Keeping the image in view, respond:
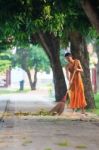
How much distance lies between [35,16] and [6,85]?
190 ft

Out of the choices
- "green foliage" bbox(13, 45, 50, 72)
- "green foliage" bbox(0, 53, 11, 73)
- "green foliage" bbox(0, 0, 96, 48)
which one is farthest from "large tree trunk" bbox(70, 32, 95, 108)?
"green foliage" bbox(13, 45, 50, 72)

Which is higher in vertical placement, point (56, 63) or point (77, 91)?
point (56, 63)

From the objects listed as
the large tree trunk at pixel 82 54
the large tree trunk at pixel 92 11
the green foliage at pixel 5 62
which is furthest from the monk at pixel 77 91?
the green foliage at pixel 5 62

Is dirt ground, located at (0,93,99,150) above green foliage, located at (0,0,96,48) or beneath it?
beneath

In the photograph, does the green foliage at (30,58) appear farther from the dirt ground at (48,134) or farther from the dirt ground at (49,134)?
the dirt ground at (48,134)

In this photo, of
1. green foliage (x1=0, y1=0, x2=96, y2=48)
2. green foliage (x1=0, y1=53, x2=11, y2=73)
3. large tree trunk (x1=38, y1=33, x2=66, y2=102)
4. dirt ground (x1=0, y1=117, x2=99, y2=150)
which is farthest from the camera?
green foliage (x1=0, y1=53, x2=11, y2=73)

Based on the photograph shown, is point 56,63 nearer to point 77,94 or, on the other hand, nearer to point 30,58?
point 77,94

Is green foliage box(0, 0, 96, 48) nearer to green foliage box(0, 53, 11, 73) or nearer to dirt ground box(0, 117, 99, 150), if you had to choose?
dirt ground box(0, 117, 99, 150)

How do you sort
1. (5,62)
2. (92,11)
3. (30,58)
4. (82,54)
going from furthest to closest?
(30,58)
(5,62)
(82,54)
(92,11)

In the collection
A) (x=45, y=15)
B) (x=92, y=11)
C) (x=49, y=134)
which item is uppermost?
(x=45, y=15)

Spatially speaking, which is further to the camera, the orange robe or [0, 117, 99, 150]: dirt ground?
the orange robe

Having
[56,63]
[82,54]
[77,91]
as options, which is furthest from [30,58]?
[77,91]

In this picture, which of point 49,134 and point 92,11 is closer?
point 49,134

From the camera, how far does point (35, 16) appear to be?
1867cm
